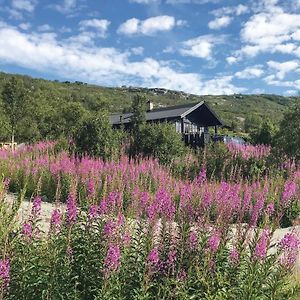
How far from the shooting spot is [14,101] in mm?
37906

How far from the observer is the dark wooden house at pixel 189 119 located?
108 ft

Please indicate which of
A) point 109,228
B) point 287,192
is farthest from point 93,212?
point 287,192

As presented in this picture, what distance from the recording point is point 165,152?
20672 mm

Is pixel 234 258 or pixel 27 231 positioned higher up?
pixel 27 231

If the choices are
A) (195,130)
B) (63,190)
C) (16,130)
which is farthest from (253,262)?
(16,130)

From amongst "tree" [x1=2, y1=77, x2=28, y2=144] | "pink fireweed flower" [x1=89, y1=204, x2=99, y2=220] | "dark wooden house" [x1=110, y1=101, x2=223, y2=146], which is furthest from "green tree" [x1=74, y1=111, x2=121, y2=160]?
"tree" [x1=2, y1=77, x2=28, y2=144]

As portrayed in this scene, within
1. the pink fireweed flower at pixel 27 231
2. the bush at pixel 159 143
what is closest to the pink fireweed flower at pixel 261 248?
the pink fireweed flower at pixel 27 231

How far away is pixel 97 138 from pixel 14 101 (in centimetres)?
2110

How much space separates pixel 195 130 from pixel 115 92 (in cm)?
15161

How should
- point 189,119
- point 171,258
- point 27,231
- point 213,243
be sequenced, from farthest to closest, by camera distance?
point 189,119, point 213,243, point 27,231, point 171,258

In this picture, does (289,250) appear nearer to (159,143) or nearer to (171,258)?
(171,258)

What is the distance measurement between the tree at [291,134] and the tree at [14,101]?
82.4 ft

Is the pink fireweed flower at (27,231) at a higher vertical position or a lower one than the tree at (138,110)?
lower

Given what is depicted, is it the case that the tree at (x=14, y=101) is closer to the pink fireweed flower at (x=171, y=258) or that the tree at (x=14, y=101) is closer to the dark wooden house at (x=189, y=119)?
the dark wooden house at (x=189, y=119)
